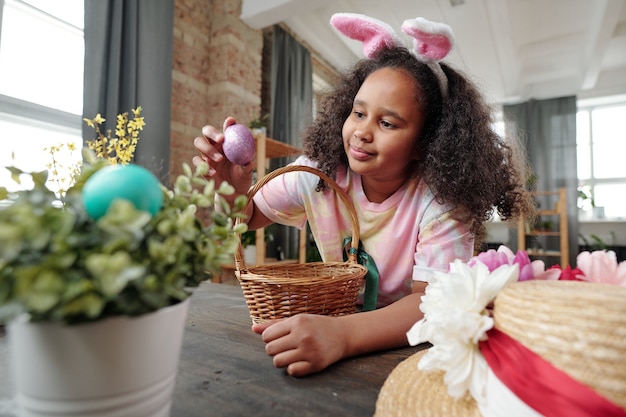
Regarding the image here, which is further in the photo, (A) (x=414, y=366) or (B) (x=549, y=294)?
(A) (x=414, y=366)

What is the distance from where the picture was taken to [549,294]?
0.32 m

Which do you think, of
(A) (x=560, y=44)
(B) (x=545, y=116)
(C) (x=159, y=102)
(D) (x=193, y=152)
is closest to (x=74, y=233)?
(C) (x=159, y=102)

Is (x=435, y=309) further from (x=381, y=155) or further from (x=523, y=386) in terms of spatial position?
(x=381, y=155)

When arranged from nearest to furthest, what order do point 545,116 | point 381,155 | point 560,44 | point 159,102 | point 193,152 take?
point 381,155 < point 159,102 < point 193,152 < point 560,44 < point 545,116

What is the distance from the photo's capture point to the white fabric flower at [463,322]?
13.4 inches

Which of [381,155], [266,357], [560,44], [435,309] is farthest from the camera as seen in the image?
[560,44]

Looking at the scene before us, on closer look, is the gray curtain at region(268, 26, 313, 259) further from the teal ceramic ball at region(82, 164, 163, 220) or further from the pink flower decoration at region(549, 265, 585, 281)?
the teal ceramic ball at region(82, 164, 163, 220)

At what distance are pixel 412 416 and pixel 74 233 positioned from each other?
12.4 inches

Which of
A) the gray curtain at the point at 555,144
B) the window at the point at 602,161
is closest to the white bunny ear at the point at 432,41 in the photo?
the gray curtain at the point at 555,144

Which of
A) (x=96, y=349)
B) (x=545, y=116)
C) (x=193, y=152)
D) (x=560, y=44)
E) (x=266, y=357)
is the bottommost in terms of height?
(x=266, y=357)

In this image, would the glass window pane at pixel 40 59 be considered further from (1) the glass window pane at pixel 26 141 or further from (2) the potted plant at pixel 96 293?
(2) the potted plant at pixel 96 293

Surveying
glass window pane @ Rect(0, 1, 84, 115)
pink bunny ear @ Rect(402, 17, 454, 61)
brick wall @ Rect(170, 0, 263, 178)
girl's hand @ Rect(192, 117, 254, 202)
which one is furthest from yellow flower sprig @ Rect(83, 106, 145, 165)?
brick wall @ Rect(170, 0, 263, 178)

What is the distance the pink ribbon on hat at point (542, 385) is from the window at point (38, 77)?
1785 mm

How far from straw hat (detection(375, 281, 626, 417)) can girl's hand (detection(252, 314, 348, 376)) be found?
4.8 inches
